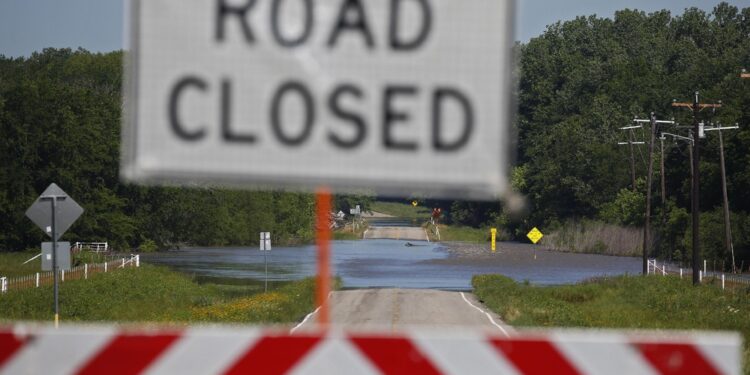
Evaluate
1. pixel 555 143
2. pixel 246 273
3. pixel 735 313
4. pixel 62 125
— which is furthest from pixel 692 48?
pixel 735 313

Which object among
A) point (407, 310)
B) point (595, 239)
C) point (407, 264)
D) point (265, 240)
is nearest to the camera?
point (407, 310)

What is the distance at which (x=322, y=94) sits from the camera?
452cm

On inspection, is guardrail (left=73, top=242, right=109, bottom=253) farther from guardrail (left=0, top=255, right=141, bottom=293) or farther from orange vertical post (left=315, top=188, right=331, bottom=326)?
orange vertical post (left=315, top=188, right=331, bottom=326)

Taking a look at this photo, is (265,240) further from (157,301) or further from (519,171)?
(519,171)

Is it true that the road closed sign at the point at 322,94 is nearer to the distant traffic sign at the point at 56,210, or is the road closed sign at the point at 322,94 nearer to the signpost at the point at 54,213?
the signpost at the point at 54,213

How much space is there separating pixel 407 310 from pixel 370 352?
115 ft

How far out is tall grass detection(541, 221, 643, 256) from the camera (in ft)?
285

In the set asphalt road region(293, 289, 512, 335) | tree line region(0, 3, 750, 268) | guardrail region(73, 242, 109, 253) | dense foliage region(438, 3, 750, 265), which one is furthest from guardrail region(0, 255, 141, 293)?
dense foliage region(438, 3, 750, 265)

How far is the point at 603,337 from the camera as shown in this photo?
4145 millimetres

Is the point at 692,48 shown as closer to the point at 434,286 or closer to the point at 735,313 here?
the point at 434,286

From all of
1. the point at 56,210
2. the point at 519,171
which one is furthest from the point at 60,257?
the point at 519,171

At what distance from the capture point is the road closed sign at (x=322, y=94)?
4488 mm

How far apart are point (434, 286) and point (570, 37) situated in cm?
8887

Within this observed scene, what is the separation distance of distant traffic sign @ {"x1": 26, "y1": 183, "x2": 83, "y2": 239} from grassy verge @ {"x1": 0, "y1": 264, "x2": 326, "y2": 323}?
24.5 ft
